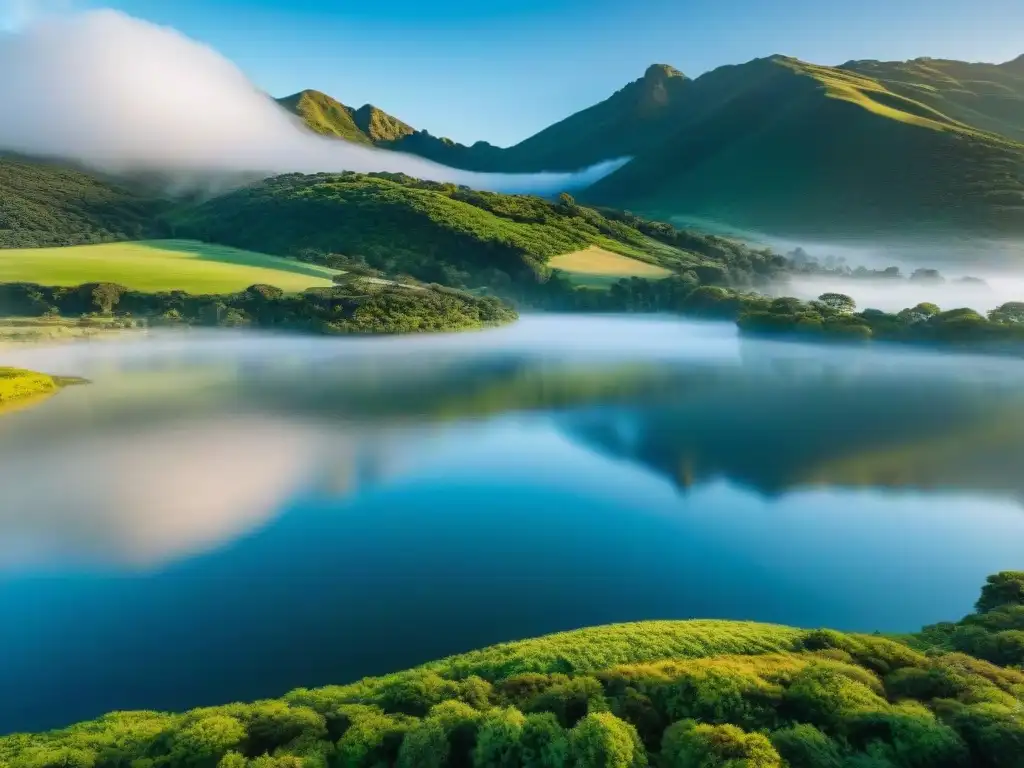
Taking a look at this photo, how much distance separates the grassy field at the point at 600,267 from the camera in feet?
282

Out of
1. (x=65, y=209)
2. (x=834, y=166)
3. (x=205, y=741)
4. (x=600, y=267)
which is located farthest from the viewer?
(x=834, y=166)

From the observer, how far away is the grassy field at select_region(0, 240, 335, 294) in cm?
5672

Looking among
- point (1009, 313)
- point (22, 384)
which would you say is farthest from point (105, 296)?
point (1009, 313)

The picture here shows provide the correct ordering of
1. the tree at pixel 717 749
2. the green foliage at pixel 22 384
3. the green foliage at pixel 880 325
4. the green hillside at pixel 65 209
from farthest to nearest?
the green hillside at pixel 65 209 → the green foliage at pixel 880 325 → the green foliage at pixel 22 384 → the tree at pixel 717 749

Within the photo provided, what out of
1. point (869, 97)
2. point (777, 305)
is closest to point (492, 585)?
point (777, 305)

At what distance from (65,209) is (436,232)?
83086 millimetres

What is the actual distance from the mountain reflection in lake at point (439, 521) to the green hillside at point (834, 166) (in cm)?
12513

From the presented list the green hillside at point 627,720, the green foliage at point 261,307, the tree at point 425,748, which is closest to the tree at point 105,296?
the green foliage at point 261,307

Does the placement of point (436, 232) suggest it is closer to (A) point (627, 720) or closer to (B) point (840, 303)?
(B) point (840, 303)

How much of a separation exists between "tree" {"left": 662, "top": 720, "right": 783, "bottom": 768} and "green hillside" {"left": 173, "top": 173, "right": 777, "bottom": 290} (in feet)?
248

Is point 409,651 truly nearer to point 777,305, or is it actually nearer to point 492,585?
point 492,585

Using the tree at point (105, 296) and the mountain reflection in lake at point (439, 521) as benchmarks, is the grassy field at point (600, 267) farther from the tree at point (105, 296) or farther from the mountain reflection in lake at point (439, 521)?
the mountain reflection in lake at point (439, 521)

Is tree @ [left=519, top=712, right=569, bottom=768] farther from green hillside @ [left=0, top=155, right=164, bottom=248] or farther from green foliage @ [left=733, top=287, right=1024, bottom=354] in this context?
green hillside @ [left=0, top=155, right=164, bottom=248]

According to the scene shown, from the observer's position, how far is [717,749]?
578cm
